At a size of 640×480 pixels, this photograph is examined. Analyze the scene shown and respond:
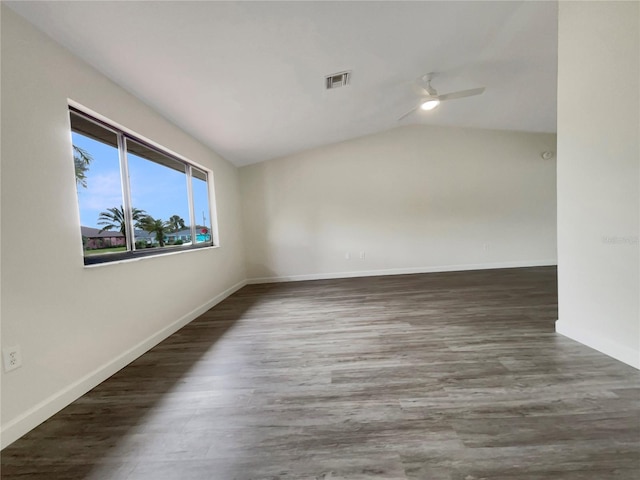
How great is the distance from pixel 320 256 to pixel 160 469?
Answer: 3892 millimetres

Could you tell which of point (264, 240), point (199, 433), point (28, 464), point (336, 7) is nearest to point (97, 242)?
point (28, 464)

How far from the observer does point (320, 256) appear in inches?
188

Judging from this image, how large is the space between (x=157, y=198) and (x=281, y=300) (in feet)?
6.39

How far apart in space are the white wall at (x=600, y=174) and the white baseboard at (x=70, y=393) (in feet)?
11.0

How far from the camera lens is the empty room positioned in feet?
3.52

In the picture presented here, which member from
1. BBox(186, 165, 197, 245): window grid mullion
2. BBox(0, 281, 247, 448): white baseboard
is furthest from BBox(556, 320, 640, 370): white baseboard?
BBox(186, 165, 197, 245): window grid mullion

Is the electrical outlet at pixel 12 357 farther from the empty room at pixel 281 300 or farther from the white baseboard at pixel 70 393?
the white baseboard at pixel 70 393

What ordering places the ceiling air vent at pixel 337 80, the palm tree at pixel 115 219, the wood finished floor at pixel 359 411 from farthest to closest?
1. the ceiling air vent at pixel 337 80
2. the palm tree at pixel 115 219
3. the wood finished floor at pixel 359 411

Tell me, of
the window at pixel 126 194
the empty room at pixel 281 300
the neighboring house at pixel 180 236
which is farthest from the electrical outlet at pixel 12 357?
the neighboring house at pixel 180 236

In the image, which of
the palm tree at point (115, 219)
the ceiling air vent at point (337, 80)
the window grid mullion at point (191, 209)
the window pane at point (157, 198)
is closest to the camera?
the palm tree at point (115, 219)

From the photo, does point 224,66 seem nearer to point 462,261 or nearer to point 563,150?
point 563,150

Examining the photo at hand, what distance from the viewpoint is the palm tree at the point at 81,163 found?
5.42 feet

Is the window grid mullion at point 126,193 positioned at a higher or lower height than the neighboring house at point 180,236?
higher

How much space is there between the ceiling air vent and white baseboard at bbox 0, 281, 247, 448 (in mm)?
2900
